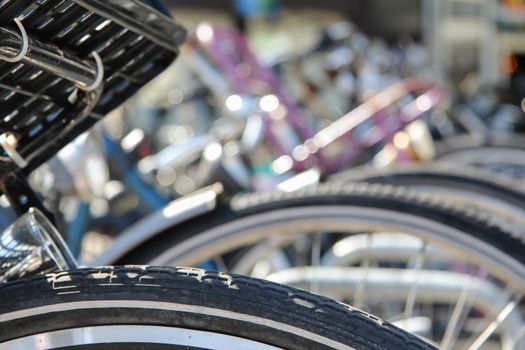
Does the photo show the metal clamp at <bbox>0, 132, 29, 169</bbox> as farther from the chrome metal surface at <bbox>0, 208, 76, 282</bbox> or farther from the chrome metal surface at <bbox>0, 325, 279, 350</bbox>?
the chrome metal surface at <bbox>0, 325, 279, 350</bbox>

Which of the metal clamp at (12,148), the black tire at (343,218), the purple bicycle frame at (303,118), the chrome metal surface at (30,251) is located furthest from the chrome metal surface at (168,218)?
the purple bicycle frame at (303,118)

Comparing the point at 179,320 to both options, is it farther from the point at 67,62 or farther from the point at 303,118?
the point at 303,118

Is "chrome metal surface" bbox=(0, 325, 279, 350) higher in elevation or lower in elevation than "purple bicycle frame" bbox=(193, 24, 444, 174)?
lower

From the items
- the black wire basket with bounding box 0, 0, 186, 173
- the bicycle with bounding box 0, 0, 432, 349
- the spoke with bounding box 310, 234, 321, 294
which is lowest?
the bicycle with bounding box 0, 0, 432, 349

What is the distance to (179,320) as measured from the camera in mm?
1194

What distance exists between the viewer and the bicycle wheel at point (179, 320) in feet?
3.88

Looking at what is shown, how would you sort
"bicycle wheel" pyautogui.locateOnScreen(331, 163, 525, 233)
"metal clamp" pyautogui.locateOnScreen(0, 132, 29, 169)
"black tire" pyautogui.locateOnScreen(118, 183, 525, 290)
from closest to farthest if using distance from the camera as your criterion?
1. "metal clamp" pyautogui.locateOnScreen(0, 132, 29, 169)
2. "black tire" pyautogui.locateOnScreen(118, 183, 525, 290)
3. "bicycle wheel" pyautogui.locateOnScreen(331, 163, 525, 233)

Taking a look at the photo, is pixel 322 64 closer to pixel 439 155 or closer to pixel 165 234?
pixel 439 155

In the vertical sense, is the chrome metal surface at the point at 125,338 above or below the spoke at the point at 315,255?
below

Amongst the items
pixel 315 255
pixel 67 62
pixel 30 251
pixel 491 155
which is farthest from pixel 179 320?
pixel 491 155

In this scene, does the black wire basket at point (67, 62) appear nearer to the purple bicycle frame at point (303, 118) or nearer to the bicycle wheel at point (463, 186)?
the bicycle wheel at point (463, 186)

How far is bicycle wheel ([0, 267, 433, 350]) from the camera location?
1.18m

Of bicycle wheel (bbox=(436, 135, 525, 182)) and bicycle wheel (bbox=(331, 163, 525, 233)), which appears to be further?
bicycle wheel (bbox=(436, 135, 525, 182))

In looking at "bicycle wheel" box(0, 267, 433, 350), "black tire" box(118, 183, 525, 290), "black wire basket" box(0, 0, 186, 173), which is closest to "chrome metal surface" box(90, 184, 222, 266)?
"black tire" box(118, 183, 525, 290)
